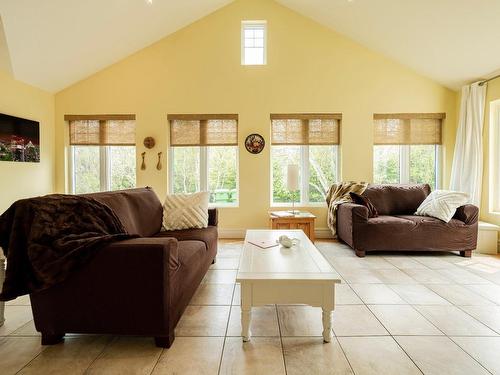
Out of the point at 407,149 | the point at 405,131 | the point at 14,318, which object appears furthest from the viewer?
the point at 407,149

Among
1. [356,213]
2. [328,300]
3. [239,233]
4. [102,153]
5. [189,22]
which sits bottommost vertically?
[239,233]

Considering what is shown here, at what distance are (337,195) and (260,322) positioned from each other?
9.25ft

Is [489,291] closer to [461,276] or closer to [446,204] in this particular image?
[461,276]

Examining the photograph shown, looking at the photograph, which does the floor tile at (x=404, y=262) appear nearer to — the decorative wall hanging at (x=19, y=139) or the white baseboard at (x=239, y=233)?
the white baseboard at (x=239, y=233)

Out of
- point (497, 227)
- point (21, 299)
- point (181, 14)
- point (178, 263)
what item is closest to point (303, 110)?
point (181, 14)

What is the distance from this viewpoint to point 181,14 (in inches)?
178

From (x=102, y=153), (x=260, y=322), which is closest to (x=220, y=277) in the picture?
(x=260, y=322)

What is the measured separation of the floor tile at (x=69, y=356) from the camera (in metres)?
1.67

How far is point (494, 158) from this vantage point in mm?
4328

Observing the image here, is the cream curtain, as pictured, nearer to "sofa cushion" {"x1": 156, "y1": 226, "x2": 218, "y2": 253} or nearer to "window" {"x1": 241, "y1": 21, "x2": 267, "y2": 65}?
"window" {"x1": 241, "y1": 21, "x2": 267, "y2": 65}

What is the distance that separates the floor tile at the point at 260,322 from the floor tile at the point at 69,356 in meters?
0.57

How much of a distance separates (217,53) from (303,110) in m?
1.68

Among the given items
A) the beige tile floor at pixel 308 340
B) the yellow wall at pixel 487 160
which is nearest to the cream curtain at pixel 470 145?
the yellow wall at pixel 487 160

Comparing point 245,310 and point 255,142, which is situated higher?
point 255,142
